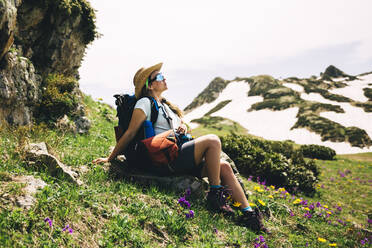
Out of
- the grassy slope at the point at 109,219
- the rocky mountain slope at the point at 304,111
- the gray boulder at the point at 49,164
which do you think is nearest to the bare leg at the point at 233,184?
the grassy slope at the point at 109,219

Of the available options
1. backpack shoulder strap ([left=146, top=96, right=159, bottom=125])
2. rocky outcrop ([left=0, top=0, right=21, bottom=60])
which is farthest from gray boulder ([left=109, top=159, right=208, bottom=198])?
rocky outcrop ([left=0, top=0, right=21, bottom=60])

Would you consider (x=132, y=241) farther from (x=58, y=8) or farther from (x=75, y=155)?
(x=58, y=8)

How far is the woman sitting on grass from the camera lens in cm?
394

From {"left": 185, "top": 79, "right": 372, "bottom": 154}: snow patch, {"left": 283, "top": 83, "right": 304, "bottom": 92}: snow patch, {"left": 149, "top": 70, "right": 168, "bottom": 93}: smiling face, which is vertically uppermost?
{"left": 283, "top": 83, "right": 304, "bottom": 92}: snow patch

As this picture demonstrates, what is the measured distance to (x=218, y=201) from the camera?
13.4 ft

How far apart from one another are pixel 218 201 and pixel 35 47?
9407 mm

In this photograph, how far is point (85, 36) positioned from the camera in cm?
1202

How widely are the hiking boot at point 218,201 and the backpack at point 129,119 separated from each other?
1.48m

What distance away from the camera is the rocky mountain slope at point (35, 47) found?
600cm

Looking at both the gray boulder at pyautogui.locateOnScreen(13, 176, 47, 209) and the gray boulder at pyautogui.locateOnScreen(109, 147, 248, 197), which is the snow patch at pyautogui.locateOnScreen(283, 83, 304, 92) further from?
the gray boulder at pyautogui.locateOnScreen(13, 176, 47, 209)

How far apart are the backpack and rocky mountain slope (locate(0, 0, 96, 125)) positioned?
3.37 meters

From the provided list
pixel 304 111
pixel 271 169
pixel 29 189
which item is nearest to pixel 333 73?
pixel 304 111

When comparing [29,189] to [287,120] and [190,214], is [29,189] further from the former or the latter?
[287,120]

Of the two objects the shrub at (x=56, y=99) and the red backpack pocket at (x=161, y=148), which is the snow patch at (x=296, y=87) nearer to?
the shrub at (x=56, y=99)
